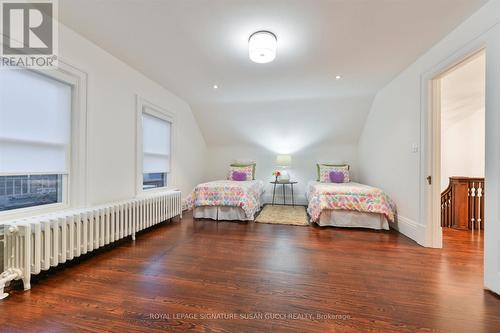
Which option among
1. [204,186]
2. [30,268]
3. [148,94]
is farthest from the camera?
[204,186]

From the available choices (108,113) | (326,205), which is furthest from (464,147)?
(108,113)

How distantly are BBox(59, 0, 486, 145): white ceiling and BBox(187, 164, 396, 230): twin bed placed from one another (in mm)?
1694

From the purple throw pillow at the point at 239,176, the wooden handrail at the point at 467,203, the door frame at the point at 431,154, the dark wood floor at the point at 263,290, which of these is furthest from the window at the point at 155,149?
the wooden handrail at the point at 467,203

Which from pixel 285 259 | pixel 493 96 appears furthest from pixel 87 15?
pixel 493 96

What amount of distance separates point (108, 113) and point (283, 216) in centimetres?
308

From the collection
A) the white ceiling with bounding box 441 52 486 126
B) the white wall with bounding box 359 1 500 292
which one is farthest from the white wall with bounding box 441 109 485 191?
the white wall with bounding box 359 1 500 292

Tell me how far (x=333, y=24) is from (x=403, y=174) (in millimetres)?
2138

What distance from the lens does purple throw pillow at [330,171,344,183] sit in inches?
171

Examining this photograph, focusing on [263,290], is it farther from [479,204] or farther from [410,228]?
[479,204]

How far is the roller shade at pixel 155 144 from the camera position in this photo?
3.25m

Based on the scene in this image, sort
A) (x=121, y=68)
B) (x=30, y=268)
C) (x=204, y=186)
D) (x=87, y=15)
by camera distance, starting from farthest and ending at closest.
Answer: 1. (x=204, y=186)
2. (x=121, y=68)
3. (x=87, y=15)
4. (x=30, y=268)

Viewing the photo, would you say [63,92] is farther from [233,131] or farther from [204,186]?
[233,131]

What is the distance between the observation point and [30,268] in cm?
152

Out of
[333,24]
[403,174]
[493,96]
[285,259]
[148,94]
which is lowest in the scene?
[285,259]
